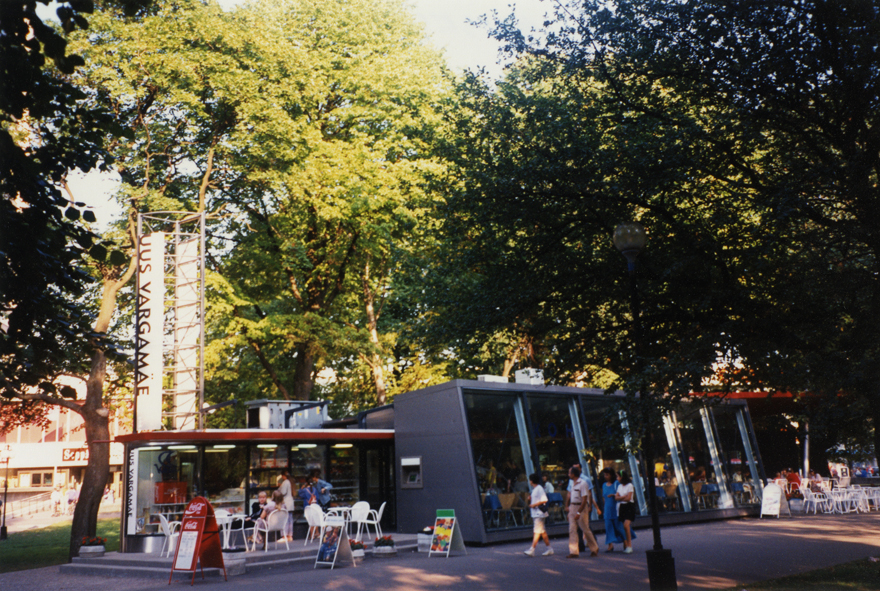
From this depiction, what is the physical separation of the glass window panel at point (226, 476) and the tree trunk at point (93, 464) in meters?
4.49

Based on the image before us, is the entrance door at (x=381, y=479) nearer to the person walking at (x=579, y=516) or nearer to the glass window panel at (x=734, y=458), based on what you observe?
the person walking at (x=579, y=516)

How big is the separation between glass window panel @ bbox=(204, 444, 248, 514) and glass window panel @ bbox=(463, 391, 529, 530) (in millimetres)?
6072

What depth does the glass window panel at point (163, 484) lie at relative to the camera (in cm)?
1755

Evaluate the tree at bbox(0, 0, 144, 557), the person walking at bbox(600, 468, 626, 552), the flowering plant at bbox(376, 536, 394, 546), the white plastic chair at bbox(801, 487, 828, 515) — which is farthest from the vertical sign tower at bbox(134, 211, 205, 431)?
the white plastic chair at bbox(801, 487, 828, 515)

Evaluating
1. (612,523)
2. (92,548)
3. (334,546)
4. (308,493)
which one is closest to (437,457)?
(308,493)

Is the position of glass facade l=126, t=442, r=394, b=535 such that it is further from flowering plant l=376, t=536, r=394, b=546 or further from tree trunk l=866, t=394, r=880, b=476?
tree trunk l=866, t=394, r=880, b=476

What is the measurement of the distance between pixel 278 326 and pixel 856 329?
18.1 metres

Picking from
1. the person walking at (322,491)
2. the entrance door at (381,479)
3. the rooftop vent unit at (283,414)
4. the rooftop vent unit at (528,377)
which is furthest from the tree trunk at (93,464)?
the rooftop vent unit at (528,377)

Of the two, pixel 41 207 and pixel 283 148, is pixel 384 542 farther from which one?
pixel 283 148

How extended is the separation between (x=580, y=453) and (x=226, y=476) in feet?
31.8

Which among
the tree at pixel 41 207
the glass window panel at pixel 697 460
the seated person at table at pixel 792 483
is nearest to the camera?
the tree at pixel 41 207

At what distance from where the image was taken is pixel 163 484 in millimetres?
17875

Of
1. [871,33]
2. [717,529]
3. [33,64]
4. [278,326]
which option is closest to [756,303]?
[871,33]

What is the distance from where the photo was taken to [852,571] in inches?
428
